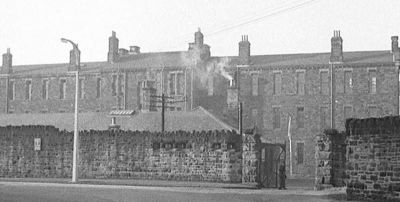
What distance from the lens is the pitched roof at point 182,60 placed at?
60969 millimetres

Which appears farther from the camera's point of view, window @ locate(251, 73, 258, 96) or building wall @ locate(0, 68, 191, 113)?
building wall @ locate(0, 68, 191, 113)

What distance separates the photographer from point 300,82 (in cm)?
6109

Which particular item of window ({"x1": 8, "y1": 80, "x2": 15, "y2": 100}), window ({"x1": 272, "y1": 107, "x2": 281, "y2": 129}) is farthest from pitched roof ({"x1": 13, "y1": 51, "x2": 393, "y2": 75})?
window ({"x1": 272, "y1": 107, "x2": 281, "y2": 129})

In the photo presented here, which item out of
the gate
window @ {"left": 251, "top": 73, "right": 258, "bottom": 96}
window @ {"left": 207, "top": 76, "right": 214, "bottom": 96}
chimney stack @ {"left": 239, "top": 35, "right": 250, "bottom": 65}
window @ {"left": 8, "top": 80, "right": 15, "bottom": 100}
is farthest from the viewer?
window @ {"left": 8, "top": 80, "right": 15, "bottom": 100}

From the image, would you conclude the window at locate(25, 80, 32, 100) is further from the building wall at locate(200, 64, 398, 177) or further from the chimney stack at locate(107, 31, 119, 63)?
the building wall at locate(200, 64, 398, 177)

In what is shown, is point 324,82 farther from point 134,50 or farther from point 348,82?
point 134,50

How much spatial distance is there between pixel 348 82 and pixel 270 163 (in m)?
28.7

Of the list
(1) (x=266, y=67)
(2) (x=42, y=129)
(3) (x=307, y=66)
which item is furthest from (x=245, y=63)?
(2) (x=42, y=129)

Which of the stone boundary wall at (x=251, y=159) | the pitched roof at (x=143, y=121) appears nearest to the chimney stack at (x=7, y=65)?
the pitched roof at (x=143, y=121)

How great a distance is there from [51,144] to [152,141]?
5.74 metres

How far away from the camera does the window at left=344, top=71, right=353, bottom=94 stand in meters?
59.4

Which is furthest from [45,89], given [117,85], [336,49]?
[336,49]

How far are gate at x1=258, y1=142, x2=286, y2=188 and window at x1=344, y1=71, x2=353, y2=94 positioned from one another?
25.9 m

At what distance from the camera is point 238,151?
3044cm
